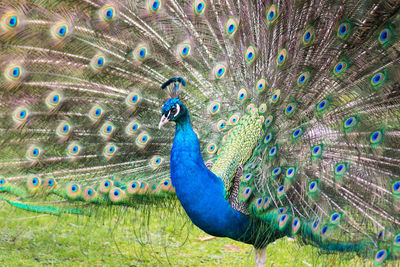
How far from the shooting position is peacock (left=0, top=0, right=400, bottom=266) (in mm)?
2393

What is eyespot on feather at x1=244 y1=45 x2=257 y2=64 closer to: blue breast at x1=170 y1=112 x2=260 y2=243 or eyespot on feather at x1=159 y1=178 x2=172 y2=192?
blue breast at x1=170 y1=112 x2=260 y2=243

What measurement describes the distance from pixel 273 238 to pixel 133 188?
2.84 ft

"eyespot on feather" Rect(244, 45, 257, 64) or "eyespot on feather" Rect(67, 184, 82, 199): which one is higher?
"eyespot on feather" Rect(244, 45, 257, 64)

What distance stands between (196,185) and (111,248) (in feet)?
5.70

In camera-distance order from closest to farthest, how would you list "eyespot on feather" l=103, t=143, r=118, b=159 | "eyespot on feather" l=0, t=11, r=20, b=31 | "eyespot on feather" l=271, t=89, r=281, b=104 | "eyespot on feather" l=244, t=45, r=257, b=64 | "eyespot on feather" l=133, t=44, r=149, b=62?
"eyespot on feather" l=0, t=11, r=20, b=31, "eyespot on feather" l=271, t=89, r=281, b=104, "eyespot on feather" l=244, t=45, r=257, b=64, "eyespot on feather" l=133, t=44, r=149, b=62, "eyespot on feather" l=103, t=143, r=118, b=159

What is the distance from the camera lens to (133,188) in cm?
292

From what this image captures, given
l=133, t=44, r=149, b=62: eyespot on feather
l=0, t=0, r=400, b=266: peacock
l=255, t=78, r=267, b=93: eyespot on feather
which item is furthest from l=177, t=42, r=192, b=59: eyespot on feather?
l=255, t=78, r=267, b=93: eyespot on feather

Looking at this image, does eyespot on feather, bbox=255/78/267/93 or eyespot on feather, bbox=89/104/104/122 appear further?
eyespot on feather, bbox=89/104/104/122

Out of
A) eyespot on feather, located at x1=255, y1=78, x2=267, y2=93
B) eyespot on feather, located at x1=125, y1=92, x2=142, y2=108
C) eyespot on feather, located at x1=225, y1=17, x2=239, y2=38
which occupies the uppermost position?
eyespot on feather, located at x1=225, y1=17, x2=239, y2=38

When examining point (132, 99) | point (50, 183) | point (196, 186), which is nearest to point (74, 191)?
point (50, 183)

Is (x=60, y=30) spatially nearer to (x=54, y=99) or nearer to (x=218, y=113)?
(x=54, y=99)

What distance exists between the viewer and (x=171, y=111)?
2.37 metres

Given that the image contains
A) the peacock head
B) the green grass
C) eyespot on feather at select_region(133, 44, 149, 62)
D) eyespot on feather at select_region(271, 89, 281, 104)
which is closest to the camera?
the peacock head

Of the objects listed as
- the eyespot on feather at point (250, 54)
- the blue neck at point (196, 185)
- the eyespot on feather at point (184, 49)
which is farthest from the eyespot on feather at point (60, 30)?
the eyespot on feather at point (250, 54)
